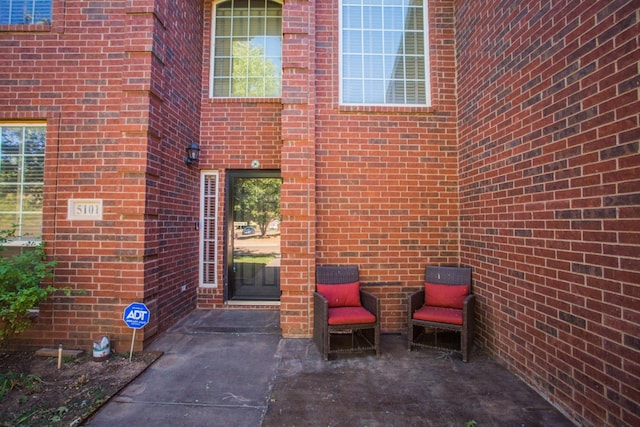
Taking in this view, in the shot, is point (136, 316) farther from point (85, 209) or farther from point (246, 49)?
point (246, 49)

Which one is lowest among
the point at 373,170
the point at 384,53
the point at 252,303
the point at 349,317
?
the point at 252,303

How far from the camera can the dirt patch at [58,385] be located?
2.27 metres

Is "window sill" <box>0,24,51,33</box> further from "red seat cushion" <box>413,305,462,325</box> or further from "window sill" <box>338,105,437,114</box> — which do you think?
"red seat cushion" <box>413,305,462,325</box>

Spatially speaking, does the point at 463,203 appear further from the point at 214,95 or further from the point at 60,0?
the point at 60,0

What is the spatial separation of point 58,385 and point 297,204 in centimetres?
296

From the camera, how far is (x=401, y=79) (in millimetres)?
4285

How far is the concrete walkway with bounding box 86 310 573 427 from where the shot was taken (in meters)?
2.25

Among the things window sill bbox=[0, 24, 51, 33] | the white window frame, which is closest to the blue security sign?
the white window frame

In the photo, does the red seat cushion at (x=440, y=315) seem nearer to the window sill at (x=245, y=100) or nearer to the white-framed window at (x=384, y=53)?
the white-framed window at (x=384, y=53)

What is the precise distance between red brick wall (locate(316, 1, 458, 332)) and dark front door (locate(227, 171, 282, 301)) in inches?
53.8

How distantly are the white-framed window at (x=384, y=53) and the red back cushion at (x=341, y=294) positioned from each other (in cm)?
261

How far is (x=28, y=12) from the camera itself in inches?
142

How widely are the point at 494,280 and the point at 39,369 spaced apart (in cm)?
490

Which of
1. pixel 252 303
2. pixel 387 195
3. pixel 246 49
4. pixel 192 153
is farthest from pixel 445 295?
pixel 246 49
